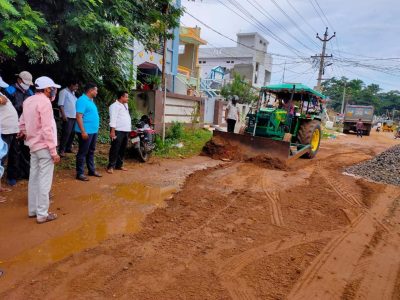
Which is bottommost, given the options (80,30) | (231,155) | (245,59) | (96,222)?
(96,222)

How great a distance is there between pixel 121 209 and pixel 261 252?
205 centimetres

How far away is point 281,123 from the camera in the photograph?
9.16 metres

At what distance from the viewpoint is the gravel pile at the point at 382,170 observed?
7270 mm

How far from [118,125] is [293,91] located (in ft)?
17.6

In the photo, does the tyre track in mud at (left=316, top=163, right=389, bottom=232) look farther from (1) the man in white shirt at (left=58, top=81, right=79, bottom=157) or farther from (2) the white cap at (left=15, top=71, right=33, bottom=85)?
(1) the man in white shirt at (left=58, top=81, right=79, bottom=157)

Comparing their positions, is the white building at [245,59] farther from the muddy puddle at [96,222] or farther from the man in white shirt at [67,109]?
the muddy puddle at [96,222]

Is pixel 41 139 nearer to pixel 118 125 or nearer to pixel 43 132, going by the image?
pixel 43 132

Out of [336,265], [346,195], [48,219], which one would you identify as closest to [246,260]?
[336,265]

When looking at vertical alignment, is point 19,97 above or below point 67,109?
above

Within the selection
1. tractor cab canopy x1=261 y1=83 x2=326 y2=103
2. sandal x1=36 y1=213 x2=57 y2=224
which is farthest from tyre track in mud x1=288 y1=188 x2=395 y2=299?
tractor cab canopy x1=261 y1=83 x2=326 y2=103

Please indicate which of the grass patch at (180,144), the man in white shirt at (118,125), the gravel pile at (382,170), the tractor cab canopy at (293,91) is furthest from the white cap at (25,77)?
the gravel pile at (382,170)

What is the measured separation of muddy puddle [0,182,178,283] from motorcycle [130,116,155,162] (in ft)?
5.14

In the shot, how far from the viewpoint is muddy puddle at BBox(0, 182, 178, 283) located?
287 centimetres

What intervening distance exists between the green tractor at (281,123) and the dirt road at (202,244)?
2713 millimetres
